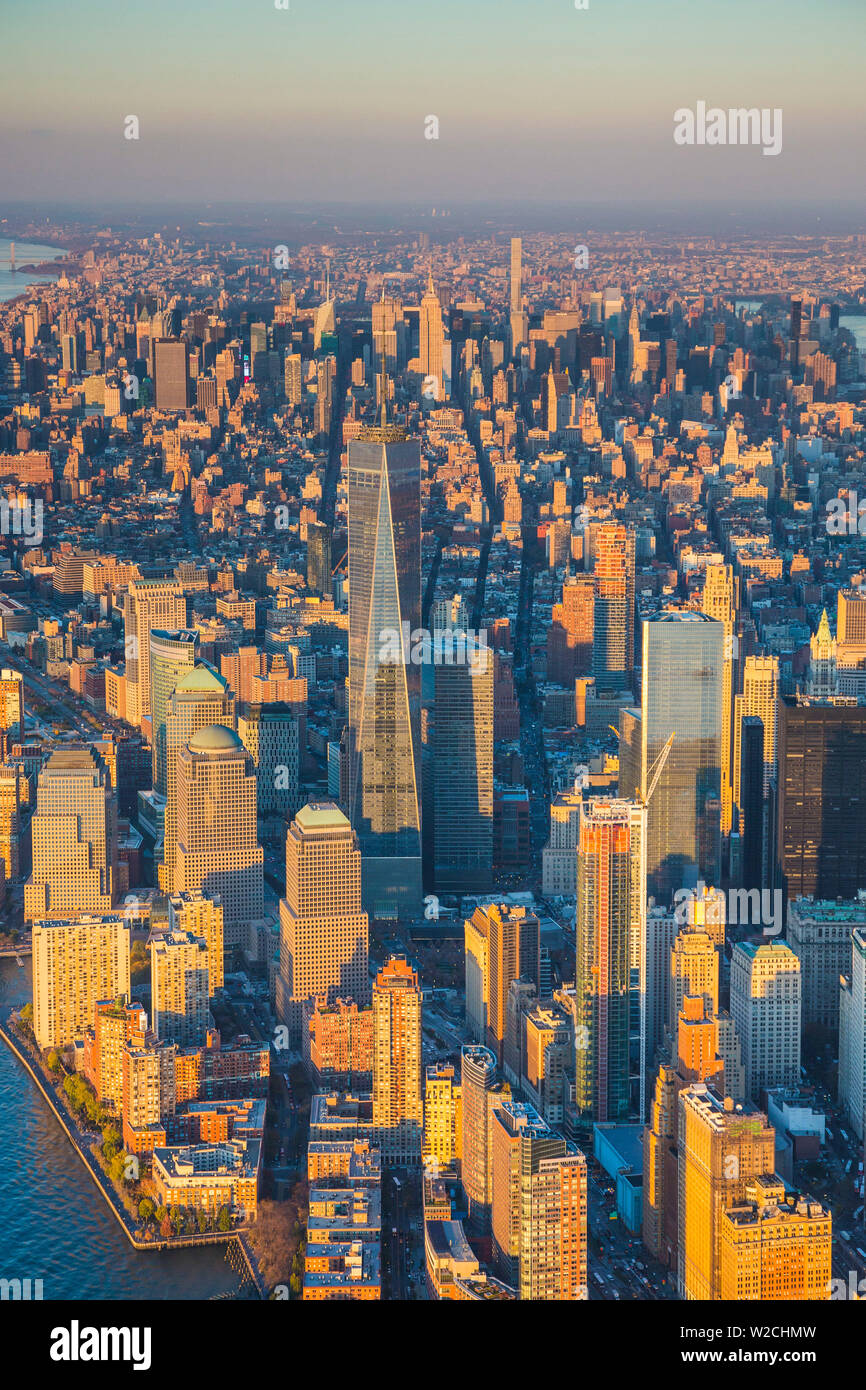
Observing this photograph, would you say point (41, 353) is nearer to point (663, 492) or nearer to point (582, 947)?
point (663, 492)

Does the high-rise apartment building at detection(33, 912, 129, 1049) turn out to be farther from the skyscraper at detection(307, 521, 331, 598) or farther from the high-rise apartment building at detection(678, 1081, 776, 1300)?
the skyscraper at detection(307, 521, 331, 598)

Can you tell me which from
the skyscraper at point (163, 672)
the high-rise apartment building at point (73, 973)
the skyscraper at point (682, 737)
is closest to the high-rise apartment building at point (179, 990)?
the high-rise apartment building at point (73, 973)

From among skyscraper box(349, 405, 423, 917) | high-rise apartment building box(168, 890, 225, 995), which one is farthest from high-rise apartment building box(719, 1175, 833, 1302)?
skyscraper box(349, 405, 423, 917)

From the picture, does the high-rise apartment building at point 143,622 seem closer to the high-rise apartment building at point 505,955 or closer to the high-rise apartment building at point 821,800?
the high-rise apartment building at point 821,800

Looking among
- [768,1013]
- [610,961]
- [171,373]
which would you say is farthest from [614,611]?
[610,961]

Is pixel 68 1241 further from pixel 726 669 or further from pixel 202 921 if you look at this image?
pixel 726 669
